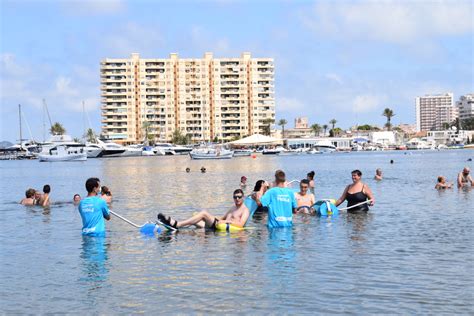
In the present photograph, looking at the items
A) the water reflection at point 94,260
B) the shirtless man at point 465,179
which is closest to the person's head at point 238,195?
the water reflection at point 94,260

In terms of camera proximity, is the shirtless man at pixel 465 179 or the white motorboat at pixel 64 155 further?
the white motorboat at pixel 64 155

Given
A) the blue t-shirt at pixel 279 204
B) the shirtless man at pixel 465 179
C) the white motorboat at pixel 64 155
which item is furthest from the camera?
the white motorboat at pixel 64 155

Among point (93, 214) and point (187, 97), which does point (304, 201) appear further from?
point (187, 97)

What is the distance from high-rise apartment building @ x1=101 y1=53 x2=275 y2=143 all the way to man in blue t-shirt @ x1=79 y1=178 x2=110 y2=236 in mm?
172649

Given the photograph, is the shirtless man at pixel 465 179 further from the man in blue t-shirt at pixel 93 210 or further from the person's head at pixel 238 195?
the man in blue t-shirt at pixel 93 210

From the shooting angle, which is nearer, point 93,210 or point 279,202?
point 93,210

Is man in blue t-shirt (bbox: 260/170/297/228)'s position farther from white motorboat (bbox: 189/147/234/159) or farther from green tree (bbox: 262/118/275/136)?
green tree (bbox: 262/118/275/136)

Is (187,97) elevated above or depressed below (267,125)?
above

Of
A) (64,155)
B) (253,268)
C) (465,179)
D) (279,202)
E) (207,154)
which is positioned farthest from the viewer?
(207,154)

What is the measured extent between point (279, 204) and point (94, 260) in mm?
5281

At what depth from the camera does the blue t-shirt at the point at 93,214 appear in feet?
54.7

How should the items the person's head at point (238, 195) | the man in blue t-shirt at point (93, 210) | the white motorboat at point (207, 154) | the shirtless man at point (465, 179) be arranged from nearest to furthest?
the man in blue t-shirt at point (93, 210) < the person's head at point (238, 195) < the shirtless man at point (465, 179) < the white motorboat at point (207, 154)

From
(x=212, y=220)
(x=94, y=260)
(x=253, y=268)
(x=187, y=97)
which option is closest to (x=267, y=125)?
(x=187, y=97)

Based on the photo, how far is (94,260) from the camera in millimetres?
14820
